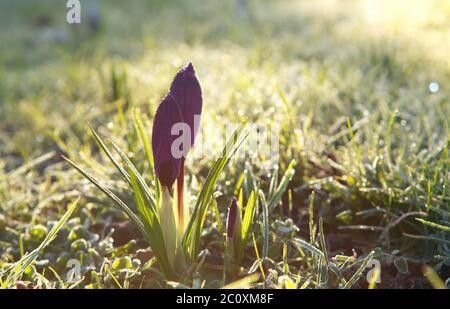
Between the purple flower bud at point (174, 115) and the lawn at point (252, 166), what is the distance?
9cm

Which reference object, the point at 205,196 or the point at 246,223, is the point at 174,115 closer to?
the point at 205,196

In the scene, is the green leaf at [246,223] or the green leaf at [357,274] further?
the green leaf at [246,223]

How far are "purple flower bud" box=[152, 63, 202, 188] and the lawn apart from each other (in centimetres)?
9

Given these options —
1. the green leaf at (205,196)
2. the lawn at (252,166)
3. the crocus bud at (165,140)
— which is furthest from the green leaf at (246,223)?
the crocus bud at (165,140)

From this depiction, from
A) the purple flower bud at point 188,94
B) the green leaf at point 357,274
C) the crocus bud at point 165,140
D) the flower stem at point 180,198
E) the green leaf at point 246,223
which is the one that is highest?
the purple flower bud at point 188,94

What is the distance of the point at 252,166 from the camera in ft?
7.42

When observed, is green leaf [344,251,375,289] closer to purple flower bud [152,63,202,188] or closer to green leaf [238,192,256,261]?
green leaf [238,192,256,261]

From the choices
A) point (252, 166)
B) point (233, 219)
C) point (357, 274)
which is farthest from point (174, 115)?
point (252, 166)

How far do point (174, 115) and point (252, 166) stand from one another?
0.89 metres

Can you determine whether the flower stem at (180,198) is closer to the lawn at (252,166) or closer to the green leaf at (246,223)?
the lawn at (252,166)

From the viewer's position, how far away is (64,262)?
→ 6.20 feet

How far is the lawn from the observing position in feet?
5.42

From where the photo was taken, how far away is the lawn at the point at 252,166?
1.65 metres

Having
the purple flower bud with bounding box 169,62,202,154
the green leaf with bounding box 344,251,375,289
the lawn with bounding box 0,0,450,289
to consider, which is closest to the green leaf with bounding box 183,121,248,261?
the lawn with bounding box 0,0,450,289
